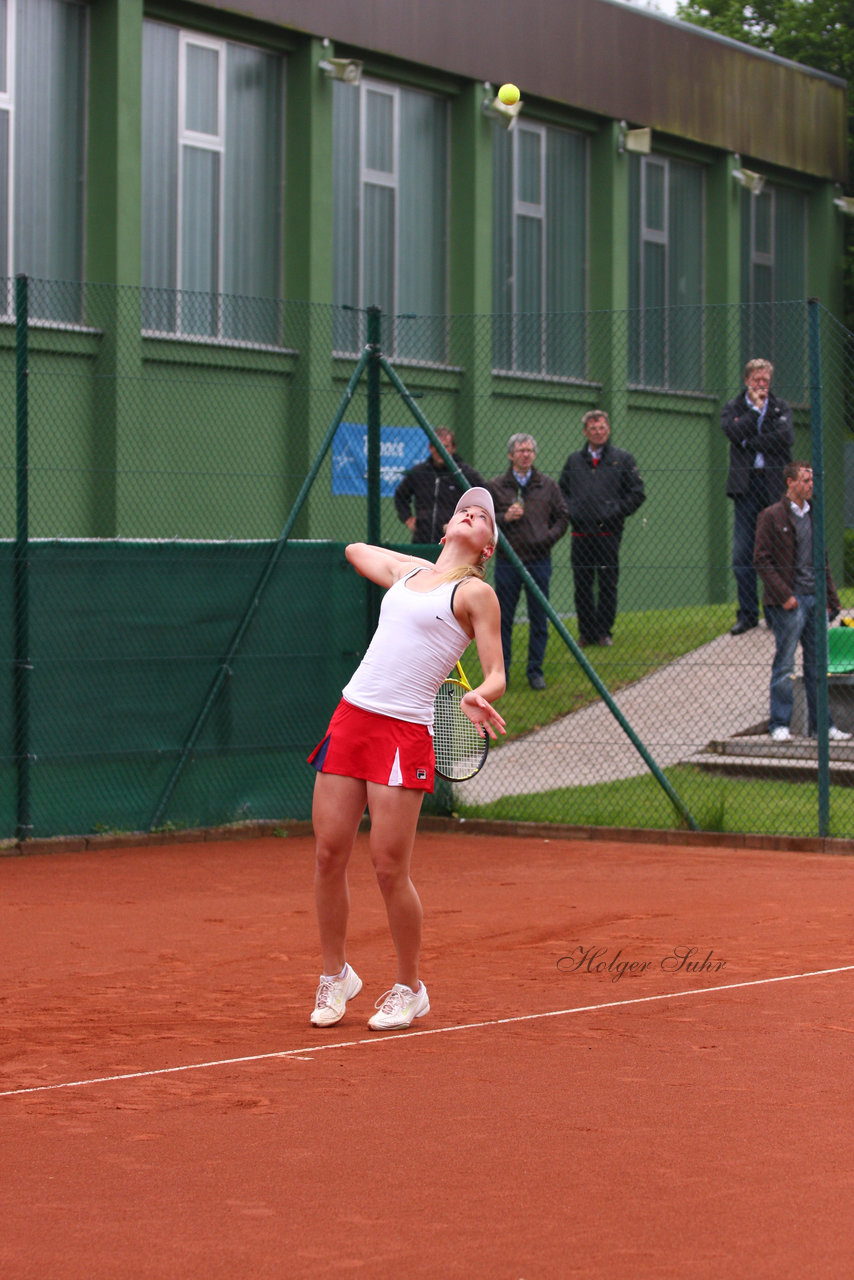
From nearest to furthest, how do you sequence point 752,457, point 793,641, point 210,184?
point 793,641 < point 752,457 < point 210,184

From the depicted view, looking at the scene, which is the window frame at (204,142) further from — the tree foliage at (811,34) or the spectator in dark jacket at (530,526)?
the tree foliage at (811,34)

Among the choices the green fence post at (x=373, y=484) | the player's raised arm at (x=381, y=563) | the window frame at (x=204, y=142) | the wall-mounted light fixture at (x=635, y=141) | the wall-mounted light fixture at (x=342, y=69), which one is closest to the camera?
the player's raised arm at (x=381, y=563)

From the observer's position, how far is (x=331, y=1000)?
6180 millimetres

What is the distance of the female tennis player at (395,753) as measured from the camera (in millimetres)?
6109

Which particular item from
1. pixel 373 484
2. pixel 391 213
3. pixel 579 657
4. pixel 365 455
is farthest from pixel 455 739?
pixel 391 213

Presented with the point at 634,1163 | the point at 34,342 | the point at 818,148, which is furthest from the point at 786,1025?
the point at 818,148

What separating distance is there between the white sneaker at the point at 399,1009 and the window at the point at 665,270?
55.7ft

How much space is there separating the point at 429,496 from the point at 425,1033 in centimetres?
771

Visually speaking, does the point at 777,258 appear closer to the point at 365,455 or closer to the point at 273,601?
the point at 365,455

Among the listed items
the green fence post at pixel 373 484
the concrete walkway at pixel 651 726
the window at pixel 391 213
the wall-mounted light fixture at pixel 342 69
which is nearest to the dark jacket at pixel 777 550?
the concrete walkway at pixel 651 726

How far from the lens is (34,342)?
16.5 m

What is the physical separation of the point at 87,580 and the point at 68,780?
1198mm

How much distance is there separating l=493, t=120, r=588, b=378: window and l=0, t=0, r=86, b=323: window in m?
5.68
